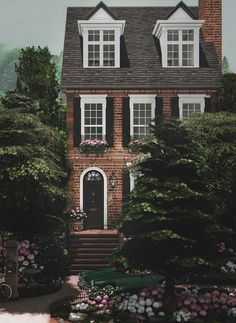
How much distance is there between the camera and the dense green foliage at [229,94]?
79.6 ft

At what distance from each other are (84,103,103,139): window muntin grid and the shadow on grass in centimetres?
900

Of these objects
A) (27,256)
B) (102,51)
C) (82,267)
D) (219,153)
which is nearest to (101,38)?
(102,51)

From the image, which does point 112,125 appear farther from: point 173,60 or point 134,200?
point 134,200

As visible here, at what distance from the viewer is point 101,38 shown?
25453 mm

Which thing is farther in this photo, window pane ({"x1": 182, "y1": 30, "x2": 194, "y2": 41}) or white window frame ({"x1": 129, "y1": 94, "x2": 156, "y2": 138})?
window pane ({"x1": 182, "y1": 30, "x2": 194, "y2": 41})

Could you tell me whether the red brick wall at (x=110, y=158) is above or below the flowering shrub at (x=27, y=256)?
above

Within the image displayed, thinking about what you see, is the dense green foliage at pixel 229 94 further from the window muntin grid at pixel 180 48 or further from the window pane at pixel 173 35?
the window pane at pixel 173 35

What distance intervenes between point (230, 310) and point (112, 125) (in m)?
13.1

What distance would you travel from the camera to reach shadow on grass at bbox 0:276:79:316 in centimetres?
1553

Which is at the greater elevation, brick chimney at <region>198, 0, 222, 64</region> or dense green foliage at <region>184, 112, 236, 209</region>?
brick chimney at <region>198, 0, 222, 64</region>

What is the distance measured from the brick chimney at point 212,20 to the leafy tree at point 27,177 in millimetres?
12009

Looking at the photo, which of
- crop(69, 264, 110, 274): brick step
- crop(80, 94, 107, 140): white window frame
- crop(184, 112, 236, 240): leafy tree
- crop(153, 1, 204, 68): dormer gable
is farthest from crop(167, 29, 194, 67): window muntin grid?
crop(69, 264, 110, 274): brick step

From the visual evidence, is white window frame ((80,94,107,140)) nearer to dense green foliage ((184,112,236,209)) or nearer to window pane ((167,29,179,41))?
window pane ((167,29,179,41))

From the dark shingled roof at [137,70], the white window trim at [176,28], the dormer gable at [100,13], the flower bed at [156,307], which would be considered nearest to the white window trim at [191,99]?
the dark shingled roof at [137,70]
